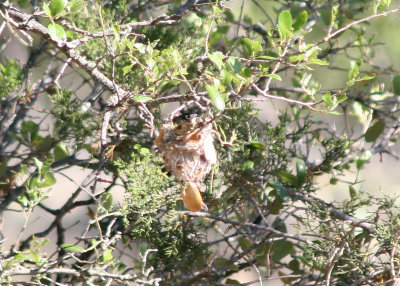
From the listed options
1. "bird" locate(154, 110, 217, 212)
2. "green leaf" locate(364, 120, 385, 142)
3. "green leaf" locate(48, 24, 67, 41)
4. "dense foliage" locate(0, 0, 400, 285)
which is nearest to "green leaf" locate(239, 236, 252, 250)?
"dense foliage" locate(0, 0, 400, 285)

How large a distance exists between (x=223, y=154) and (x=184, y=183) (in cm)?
19

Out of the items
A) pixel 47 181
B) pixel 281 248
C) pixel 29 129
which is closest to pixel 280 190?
pixel 281 248

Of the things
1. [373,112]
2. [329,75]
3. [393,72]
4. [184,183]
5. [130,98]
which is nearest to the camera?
[130,98]

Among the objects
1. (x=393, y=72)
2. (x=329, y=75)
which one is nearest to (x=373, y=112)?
(x=393, y=72)

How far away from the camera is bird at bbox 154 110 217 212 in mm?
1373

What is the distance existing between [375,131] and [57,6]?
1.13m

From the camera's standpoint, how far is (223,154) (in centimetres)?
162

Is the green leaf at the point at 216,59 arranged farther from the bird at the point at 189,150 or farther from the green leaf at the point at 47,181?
the green leaf at the point at 47,181

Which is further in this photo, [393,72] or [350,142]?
[393,72]

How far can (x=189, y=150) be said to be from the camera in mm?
1396

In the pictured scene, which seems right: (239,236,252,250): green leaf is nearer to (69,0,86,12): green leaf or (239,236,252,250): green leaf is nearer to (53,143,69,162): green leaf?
(53,143,69,162): green leaf

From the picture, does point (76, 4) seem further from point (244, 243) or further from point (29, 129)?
point (244, 243)

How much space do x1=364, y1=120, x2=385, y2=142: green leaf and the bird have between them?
672 millimetres

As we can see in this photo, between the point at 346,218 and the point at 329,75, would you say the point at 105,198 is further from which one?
the point at 329,75
